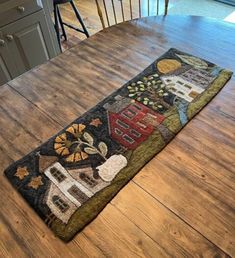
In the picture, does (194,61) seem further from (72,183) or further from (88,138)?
(72,183)

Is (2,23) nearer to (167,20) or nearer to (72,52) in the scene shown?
(72,52)

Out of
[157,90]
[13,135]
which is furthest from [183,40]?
[13,135]

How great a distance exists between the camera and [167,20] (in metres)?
1.57

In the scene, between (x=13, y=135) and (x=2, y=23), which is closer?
(x=13, y=135)

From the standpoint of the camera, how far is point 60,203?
2.69 ft

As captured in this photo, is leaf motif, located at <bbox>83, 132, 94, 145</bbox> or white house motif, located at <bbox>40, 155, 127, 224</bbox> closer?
white house motif, located at <bbox>40, 155, 127, 224</bbox>

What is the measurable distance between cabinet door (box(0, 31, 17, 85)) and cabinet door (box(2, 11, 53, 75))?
0.03 meters

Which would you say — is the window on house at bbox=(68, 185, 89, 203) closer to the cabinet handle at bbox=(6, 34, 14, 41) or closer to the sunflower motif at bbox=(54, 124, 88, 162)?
the sunflower motif at bbox=(54, 124, 88, 162)

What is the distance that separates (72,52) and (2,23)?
63 centimetres

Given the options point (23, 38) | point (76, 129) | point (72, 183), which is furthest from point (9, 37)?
point (72, 183)

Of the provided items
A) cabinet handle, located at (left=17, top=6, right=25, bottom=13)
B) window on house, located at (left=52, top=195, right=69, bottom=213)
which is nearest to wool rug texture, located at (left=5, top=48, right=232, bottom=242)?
window on house, located at (left=52, top=195, right=69, bottom=213)

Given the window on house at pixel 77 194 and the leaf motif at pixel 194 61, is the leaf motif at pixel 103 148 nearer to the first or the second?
the window on house at pixel 77 194

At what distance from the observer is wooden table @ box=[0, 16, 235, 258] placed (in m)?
0.74

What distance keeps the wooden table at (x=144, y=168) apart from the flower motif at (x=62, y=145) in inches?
2.1
